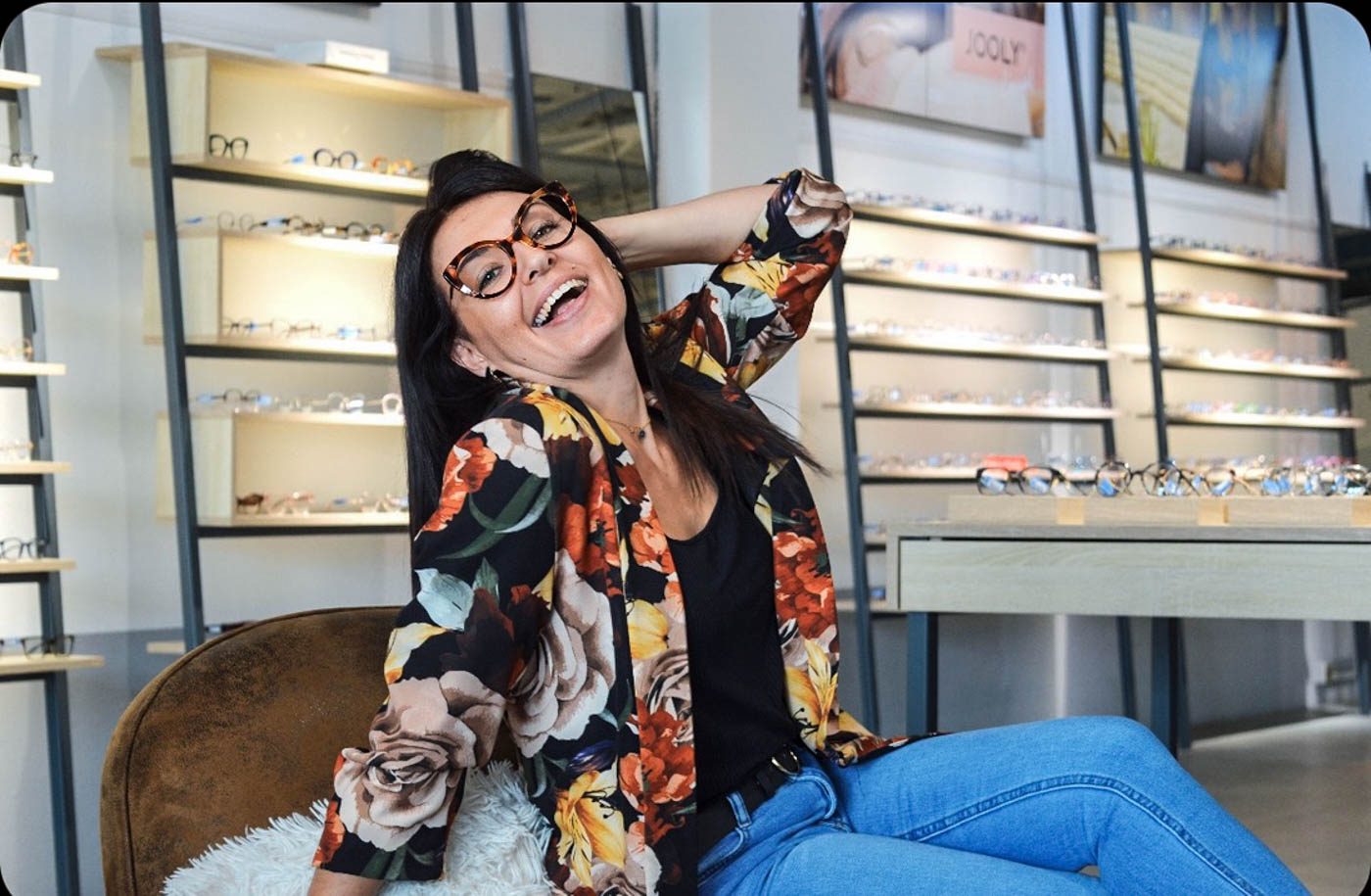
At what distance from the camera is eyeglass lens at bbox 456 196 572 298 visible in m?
1.63

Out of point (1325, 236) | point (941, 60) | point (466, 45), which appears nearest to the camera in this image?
point (466, 45)

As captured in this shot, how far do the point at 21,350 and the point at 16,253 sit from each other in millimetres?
233

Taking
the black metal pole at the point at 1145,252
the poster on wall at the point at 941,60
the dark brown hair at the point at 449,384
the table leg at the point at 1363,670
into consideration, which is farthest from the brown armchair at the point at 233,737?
the table leg at the point at 1363,670

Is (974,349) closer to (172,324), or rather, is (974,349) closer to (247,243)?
(247,243)

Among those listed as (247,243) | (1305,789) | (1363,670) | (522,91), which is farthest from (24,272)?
(1363,670)

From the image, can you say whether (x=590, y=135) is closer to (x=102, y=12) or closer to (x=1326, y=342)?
(x=102, y=12)

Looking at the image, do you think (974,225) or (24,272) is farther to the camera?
(974,225)

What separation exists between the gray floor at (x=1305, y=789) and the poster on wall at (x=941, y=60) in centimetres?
268

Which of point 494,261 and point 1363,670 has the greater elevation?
point 494,261

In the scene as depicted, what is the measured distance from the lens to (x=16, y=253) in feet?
12.5

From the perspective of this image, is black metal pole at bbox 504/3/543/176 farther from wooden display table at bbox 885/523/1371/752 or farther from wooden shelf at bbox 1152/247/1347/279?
wooden shelf at bbox 1152/247/1347/279

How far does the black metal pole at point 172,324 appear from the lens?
4.01 meters

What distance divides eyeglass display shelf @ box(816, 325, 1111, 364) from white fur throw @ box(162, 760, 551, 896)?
4210mm

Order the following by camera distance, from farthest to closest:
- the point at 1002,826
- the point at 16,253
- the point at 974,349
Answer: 1. the point at 974,349
2. the point at 16,253
3. the point at 1002,826
